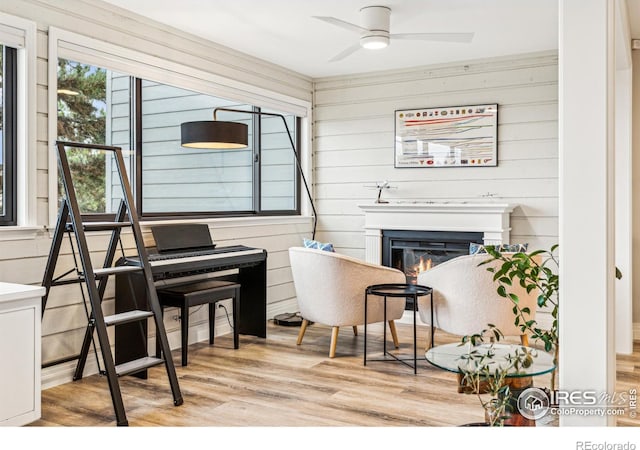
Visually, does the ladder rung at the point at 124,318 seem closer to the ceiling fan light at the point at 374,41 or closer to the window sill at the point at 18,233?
the window sill at the point at 18,233

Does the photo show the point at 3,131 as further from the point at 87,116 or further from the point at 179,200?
the point at 179,200

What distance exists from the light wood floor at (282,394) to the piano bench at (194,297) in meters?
0.20

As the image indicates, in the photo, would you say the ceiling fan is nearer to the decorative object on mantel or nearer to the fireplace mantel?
the fireplace mantel

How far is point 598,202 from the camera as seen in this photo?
1.92m

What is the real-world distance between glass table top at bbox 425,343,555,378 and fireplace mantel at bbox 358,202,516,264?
2.66 m

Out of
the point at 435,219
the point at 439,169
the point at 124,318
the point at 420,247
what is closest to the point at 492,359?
the point at 124,318

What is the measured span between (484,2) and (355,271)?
6.67 ft

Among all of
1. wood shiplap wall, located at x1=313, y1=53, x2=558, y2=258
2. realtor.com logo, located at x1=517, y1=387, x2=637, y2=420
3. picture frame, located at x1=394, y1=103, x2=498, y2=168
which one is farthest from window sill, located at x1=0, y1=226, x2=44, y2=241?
picture frame, located at x1=394, y1=103, x2=498, y2=168

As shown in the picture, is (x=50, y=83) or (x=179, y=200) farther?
(x=179, y=200)

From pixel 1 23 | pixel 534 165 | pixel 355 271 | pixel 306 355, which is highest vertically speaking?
pixel 1 23

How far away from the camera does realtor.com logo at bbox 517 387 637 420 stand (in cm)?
197
